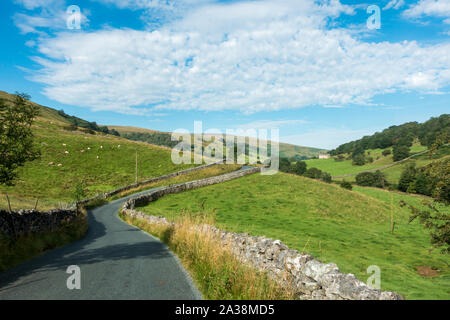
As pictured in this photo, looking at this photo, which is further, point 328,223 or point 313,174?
point 313,174

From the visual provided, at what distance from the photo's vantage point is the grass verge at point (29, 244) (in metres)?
10.7

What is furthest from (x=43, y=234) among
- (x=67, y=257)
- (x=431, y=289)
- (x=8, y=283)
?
(x=431, y=289)

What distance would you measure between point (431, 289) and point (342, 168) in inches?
5571

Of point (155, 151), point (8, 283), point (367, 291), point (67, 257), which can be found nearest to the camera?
point (367, 291)

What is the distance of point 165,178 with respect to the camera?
6438 centimetres

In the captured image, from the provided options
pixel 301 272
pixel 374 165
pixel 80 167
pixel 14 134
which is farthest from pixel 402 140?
pixel 14 134

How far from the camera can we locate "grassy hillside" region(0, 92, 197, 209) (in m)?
52.9

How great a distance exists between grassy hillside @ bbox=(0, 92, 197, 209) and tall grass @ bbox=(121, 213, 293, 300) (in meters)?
43.6

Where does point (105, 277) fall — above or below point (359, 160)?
above

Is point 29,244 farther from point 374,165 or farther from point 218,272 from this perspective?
point 374,165

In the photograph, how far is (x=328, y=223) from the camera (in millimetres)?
33969

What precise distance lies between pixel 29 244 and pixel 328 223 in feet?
103

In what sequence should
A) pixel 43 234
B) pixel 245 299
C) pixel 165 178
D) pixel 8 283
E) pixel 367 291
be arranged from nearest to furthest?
pixel 367 291 → pixel 245 299 → pixel 8 283 → pixel 43 234 → pixel 165 178

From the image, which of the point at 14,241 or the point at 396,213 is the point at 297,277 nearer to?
the point at 14,241
